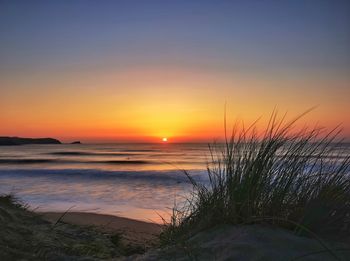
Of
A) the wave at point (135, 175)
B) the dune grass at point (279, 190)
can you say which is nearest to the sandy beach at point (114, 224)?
the dune grass at point (279, 190)

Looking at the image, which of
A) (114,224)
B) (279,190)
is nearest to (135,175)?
(114,224)

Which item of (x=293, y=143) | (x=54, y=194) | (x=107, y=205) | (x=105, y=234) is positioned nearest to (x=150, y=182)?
(x=54, y=194)

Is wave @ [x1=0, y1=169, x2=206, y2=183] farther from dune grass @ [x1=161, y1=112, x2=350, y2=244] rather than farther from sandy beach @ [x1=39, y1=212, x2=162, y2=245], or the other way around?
dune grass @ [x1=161, y1=112, x2=350, y2=244]

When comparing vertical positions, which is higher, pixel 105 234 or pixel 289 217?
pixel 289 217

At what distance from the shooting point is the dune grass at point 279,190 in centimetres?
321

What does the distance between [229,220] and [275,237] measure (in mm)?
496

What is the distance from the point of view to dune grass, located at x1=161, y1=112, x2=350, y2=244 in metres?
3.21

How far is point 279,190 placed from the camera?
339 cm

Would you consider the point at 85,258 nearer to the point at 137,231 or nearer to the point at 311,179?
the point at 311,179

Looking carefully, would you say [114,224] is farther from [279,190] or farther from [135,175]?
[135,175]

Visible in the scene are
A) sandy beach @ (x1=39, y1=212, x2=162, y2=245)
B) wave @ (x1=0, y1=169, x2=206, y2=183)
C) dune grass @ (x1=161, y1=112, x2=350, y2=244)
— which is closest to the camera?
dune grass @ (x1=161, y1=112, x2=350, y2=244)

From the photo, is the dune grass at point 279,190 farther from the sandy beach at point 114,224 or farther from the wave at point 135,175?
the wave at point 135,175

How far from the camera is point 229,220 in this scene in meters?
3.30

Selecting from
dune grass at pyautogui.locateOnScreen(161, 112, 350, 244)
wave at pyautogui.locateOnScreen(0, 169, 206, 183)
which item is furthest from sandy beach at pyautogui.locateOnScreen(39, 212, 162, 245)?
wave at pyautogui.locateOnScreen(0, 169, 206, 183)
